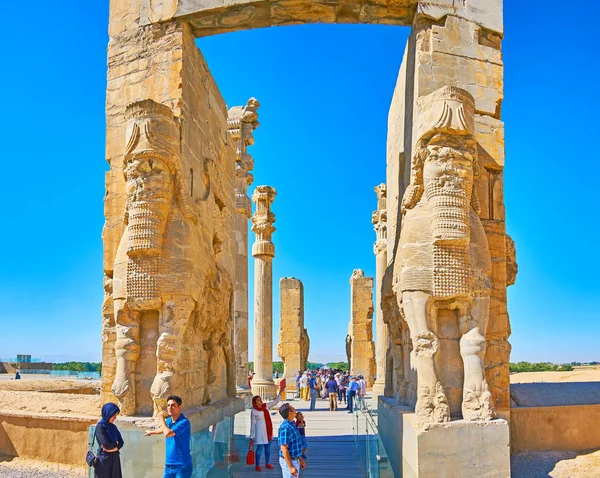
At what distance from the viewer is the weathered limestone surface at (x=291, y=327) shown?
2177cm

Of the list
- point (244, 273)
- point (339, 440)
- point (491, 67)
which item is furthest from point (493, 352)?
point (244, 273)

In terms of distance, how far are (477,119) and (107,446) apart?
184 inches

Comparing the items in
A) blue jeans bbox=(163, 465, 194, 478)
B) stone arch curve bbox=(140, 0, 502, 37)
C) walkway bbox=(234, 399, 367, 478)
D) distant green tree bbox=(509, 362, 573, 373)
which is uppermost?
stone arch curve bbox=(140, 0, 502, 37)

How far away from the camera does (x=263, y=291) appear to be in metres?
15.5

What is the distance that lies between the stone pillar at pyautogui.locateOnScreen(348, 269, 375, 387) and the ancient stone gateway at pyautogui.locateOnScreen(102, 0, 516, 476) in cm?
1407

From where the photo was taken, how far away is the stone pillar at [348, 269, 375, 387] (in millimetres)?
21625

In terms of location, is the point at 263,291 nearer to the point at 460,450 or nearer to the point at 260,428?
the point at 260,428

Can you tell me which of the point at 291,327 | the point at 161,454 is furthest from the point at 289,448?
the point at 291,327

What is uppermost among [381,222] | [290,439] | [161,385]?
[381,222]

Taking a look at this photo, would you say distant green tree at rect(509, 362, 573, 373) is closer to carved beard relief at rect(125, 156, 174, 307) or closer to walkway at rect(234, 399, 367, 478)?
walkway at rect(234, 399, 367, 478)

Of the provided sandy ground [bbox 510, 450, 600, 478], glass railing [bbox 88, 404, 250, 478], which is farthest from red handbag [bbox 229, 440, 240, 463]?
sandy ground [bbox 510, 450, 600, 478]

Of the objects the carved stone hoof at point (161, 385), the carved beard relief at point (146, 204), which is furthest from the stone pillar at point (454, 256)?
the carved beard relief at point (146, 204)

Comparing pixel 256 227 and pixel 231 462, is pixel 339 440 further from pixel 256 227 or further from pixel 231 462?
pixel 256 227

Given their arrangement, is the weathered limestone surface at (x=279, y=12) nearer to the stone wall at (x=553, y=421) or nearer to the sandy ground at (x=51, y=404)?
the stone wall at (x=553, y=421)
